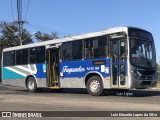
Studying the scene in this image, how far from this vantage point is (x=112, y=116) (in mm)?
11297

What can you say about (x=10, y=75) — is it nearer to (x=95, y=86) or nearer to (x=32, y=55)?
(x=32, y=55)

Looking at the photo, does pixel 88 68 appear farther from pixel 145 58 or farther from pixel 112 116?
pixel 112 116

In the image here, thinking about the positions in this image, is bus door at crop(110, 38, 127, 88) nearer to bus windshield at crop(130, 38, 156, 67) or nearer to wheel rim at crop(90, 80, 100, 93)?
bus windshield at crop(130, 38, 156, 67)

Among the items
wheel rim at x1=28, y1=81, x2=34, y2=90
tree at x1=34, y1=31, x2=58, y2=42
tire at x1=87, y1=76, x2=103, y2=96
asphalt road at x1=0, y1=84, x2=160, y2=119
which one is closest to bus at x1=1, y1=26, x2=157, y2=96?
tire at x1=87, y1=76, x2=103, y2=96

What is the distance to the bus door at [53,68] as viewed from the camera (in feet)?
76.9

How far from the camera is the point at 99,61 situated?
66.5 ft

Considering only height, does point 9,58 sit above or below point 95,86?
above

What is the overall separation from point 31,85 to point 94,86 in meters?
6.17

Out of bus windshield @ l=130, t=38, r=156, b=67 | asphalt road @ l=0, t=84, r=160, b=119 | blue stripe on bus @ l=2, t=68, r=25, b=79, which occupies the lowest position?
asphalt road @ l=0, t=84, r=160, b=119

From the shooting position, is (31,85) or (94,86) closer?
(94,86)

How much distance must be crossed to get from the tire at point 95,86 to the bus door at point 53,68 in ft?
9.88

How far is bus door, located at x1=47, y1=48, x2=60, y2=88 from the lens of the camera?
76.9 ft

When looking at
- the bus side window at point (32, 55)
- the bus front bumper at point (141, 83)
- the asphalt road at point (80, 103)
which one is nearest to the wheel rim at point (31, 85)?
the bus side window at point (32, 55)

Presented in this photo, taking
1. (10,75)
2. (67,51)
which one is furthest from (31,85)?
(67,51)
